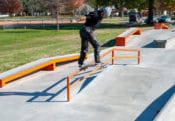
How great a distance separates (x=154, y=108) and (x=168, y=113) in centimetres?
128

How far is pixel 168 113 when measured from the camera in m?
7.63

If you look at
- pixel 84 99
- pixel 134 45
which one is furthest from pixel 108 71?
pixel 134 45

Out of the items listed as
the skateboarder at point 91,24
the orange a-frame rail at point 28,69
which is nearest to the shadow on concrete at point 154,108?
the skateboarder at point 91,24

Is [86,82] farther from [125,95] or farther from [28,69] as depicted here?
[28,69]

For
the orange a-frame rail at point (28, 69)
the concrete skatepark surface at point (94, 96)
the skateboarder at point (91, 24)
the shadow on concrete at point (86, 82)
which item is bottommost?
the concrete skatepark surface at point (94, 96)

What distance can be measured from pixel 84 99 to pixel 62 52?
9.10 metres

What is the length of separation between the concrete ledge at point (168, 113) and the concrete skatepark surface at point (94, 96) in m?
0.09

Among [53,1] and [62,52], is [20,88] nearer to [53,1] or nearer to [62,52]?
[62,52]

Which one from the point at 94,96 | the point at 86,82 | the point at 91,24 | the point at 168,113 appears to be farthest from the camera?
the point at 91,24

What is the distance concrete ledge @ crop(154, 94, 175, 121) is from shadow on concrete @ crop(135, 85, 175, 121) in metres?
0.40

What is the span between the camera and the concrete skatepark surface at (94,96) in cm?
842

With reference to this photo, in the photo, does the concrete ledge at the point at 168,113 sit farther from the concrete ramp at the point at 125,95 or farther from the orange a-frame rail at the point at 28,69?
the orange a-frame rail at the point at 28,69

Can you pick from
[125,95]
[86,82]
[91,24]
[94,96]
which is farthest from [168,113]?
[91,24]

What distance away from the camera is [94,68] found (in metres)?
12.3
